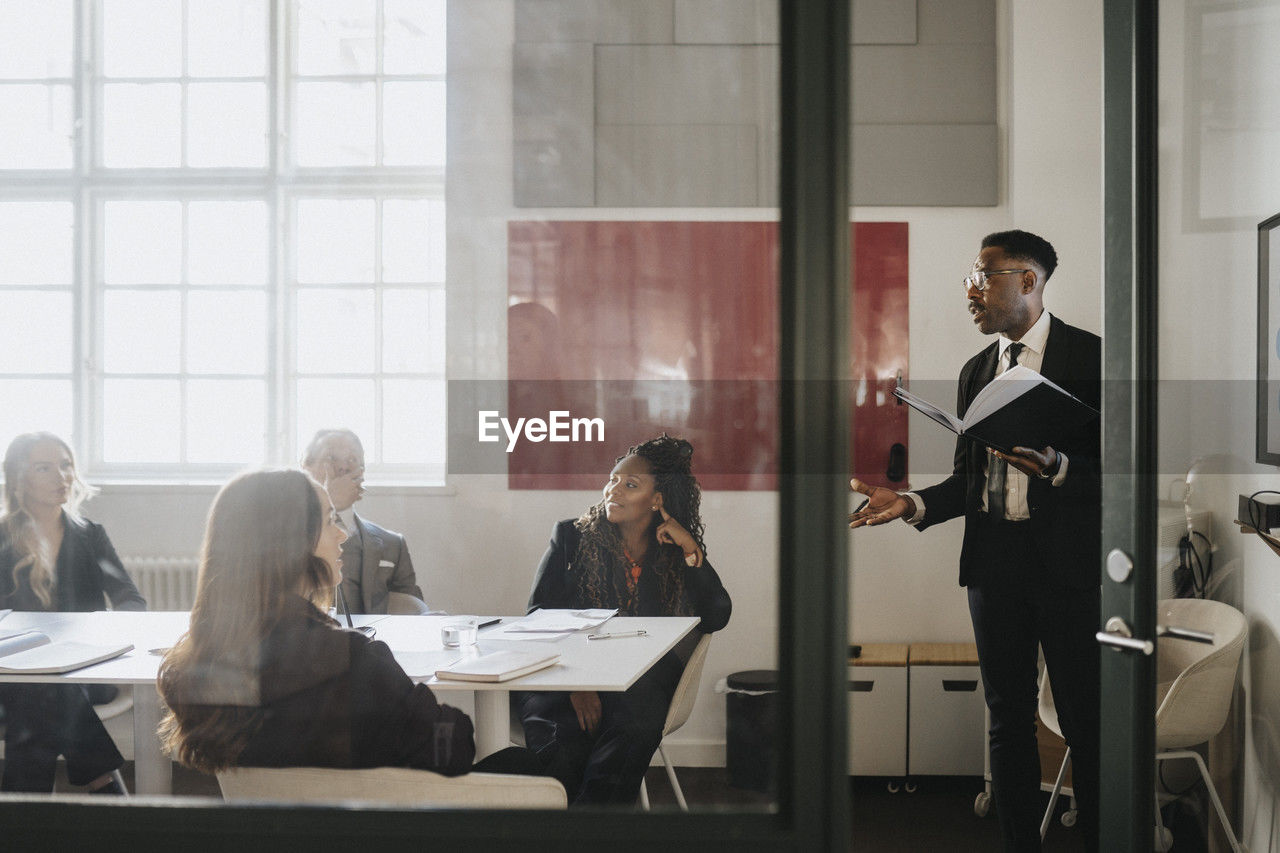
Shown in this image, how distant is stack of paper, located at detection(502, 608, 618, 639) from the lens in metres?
1.81

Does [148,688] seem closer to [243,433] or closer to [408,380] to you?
[243,433]

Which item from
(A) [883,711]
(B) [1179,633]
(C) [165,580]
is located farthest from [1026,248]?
(C) [165,580]

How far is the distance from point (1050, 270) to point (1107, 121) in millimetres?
1175

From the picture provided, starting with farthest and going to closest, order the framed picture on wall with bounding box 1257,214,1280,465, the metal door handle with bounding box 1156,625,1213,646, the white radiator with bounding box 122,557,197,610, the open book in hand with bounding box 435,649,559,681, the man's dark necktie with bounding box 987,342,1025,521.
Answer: the man's dark necktie with bounding box 987,342,1025,521 → the framed picture on wall with bounding box 1257,214,1280,465 → the open book in hand with bounding box 435,649,559,681 → the white radiator with bounding box 122,557,197,610 → the metal door handle with bounding box 1156,625,1213,646

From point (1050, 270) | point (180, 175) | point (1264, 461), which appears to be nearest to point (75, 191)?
point (180, 175)

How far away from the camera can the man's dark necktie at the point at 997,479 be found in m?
2.52

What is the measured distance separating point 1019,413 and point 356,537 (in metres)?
1.63

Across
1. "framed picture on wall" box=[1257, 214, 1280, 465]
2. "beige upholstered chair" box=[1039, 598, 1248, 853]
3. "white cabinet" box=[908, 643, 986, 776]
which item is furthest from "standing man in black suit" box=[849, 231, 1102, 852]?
"white cabinet" box=[908, 643, 986, 776]

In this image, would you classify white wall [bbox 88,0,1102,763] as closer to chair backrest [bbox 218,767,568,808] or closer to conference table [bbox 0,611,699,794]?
conference table [bbox 0,611,699,794]

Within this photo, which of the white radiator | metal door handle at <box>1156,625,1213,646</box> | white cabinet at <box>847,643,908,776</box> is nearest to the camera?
metal door handle at <box>1156,625,1213,646</box>

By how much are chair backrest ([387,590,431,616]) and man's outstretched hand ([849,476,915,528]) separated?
121cm

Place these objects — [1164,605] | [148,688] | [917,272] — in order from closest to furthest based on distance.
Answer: [148,688] < [1164,605] < [917,272]

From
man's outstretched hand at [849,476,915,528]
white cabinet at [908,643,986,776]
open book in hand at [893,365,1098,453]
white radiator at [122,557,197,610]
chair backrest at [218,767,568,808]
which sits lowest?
white cabinet at [908,643,986,776]

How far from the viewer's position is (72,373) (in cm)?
170
